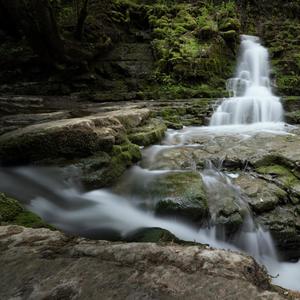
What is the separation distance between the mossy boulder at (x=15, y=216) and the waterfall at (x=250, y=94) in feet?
23.5

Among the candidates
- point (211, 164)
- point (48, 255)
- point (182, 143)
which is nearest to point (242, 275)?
point (48, 255)

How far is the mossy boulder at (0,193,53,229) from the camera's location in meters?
2.93

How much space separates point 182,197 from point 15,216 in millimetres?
2229

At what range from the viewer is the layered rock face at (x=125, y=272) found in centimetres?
154

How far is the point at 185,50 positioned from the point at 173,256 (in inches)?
470

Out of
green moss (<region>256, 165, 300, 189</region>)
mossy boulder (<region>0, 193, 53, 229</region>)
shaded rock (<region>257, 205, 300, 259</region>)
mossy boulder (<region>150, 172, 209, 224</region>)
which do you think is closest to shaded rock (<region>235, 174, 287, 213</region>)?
shaded rock (<region>257, 205, 300, 259</region>)

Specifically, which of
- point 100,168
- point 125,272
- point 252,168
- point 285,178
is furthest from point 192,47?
point 125,272

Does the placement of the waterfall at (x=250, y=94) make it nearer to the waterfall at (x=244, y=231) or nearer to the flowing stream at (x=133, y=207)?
the flowing stream at (x=133, y=207)

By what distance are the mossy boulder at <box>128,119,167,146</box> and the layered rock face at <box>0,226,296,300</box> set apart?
186 inches

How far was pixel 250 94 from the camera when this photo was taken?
1173cm

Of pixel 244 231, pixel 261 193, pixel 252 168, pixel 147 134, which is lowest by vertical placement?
pixel 244 231

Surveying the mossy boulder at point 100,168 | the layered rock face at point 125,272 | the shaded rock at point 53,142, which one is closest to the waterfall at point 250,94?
the mossy boulder at point 100,168

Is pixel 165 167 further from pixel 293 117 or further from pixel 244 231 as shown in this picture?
pixel 293 117

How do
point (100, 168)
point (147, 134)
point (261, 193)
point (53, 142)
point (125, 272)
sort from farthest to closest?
point (147, 134) → point (100, 168) → point (53, 142) → point (261, 193) → point (125, 272)
